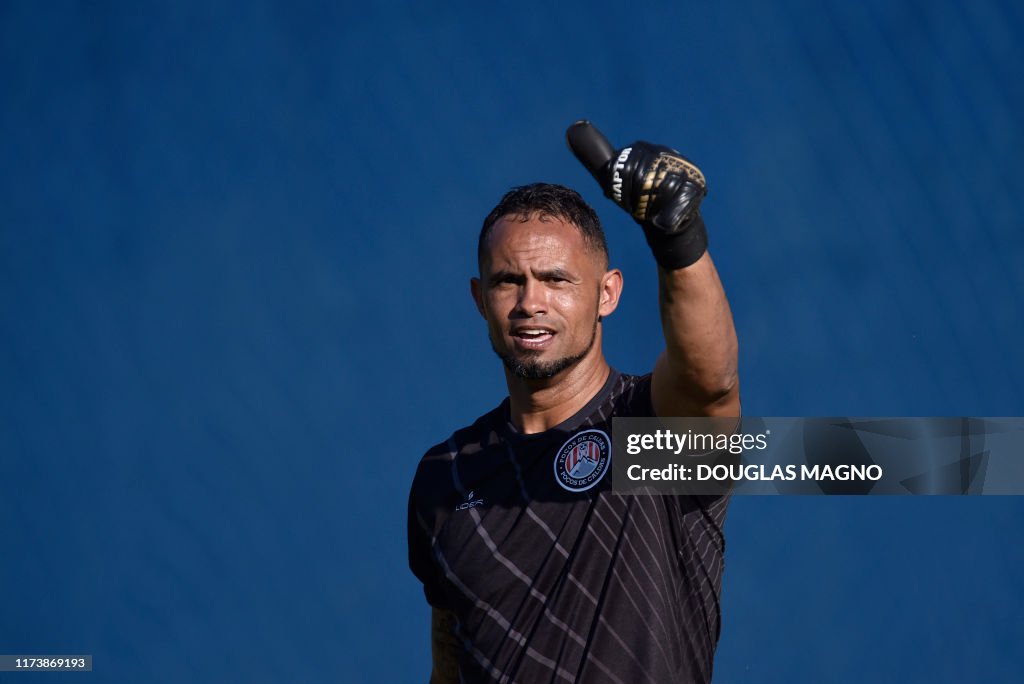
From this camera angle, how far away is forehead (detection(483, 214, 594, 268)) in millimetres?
1479

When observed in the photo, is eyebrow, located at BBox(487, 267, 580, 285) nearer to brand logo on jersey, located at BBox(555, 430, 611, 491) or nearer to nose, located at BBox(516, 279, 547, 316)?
nose, located at BBox(516, 279, 547, 316)

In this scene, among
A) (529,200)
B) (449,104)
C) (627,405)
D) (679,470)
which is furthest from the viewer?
(449,104)

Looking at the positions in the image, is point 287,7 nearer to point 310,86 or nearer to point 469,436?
point 310,86

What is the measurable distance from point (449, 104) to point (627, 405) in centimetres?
121

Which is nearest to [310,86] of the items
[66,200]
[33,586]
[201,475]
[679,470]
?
[66,200]

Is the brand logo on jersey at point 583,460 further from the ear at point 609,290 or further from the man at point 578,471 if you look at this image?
the ear at point 609,290

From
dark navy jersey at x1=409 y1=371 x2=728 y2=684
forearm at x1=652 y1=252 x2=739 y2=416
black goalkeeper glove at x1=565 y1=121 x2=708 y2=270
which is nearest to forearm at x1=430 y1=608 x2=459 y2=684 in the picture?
dark navy jersey at x1=409 y1=371 x2=728 y2=684

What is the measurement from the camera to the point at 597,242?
60.3 inches

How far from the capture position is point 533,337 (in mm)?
1458

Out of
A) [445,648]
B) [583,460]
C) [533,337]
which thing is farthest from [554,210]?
[445,648]

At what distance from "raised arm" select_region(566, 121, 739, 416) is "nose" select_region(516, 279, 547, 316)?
0.25m

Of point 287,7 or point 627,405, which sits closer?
point 627,405

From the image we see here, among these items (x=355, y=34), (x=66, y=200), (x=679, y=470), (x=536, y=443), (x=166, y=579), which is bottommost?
(x=679, y=470)

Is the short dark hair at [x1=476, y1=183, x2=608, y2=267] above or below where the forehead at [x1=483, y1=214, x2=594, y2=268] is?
above
